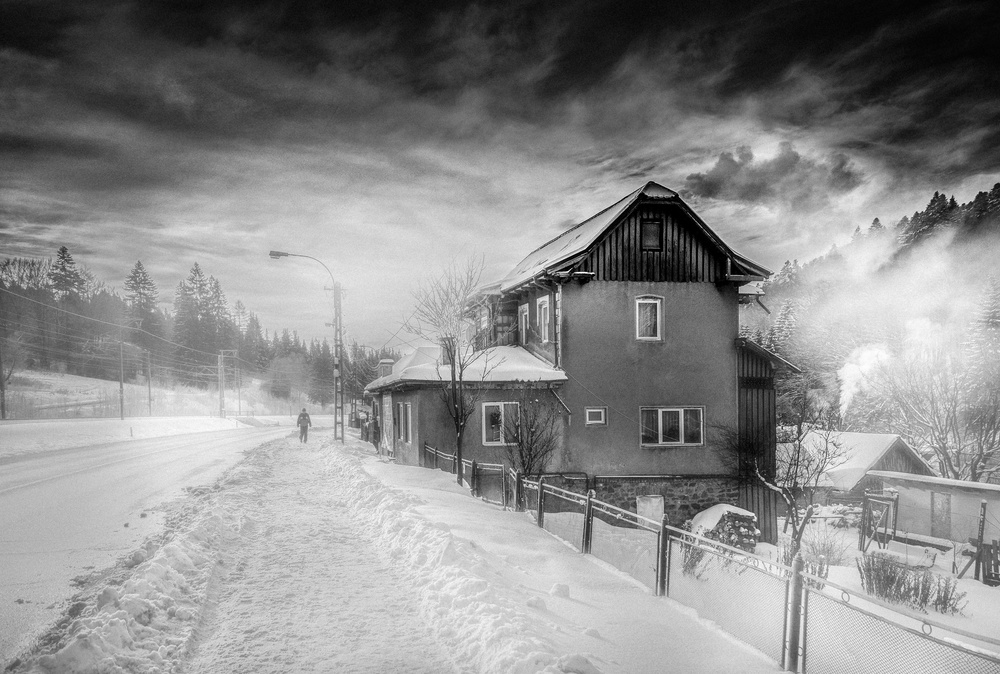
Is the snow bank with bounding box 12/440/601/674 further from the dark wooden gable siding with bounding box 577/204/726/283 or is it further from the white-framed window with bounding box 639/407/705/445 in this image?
the dark wooden gable siding with bounding box 577/204/726/283

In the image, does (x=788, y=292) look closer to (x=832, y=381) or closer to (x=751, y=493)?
(x=832, y=381)

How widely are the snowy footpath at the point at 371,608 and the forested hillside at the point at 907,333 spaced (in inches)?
755

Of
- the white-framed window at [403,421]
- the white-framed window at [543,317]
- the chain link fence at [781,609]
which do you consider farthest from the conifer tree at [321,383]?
the chain link fence at [781,609]

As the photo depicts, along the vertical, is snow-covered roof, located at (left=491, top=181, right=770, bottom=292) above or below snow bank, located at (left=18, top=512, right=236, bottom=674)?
above

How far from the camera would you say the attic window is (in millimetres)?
20016

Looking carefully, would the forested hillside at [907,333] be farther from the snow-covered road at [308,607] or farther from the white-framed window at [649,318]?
the snow-covered road at [308,607]

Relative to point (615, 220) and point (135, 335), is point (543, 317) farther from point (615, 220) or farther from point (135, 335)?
point (135, 335)

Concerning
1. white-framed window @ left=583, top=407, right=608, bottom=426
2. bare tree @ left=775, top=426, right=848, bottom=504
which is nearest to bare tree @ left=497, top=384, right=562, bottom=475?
white-framed window @ left=583, top=407, right=608, bottom=426

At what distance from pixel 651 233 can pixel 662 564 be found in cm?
1402

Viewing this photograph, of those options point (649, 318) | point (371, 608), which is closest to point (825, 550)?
point (649, 318)

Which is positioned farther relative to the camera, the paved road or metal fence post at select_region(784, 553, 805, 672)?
the paved road

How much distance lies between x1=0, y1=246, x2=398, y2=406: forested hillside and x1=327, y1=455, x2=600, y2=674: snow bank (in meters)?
25.7

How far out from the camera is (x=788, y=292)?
68750 mm

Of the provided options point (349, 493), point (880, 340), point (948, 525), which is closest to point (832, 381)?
point (880, 340)
